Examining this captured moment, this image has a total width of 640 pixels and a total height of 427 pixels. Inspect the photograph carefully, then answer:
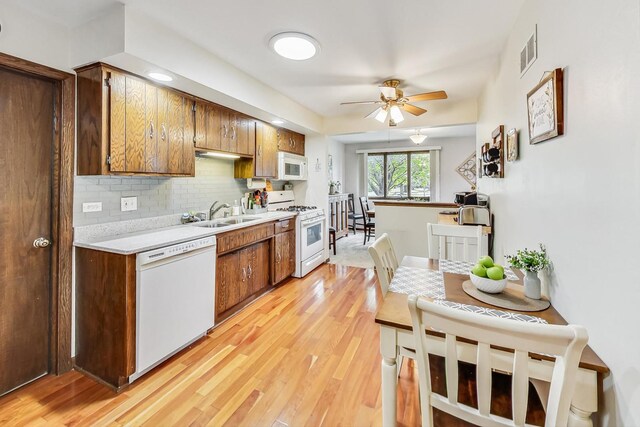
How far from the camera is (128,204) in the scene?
7.93 feet

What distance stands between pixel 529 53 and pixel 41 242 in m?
3.28

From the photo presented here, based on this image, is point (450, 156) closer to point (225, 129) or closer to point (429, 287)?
point (225, 129)

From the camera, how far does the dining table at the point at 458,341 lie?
2.85 ft

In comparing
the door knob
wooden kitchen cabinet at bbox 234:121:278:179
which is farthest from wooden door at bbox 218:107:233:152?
the door knob

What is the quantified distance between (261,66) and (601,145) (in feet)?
8.30

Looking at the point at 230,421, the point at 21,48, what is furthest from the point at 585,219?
the point at 21,48

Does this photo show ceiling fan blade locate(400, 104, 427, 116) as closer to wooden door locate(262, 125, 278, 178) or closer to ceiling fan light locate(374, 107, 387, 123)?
ceiling fan light locate(374, 107, 387, 123)

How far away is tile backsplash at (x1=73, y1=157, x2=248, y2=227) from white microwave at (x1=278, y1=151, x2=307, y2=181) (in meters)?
0.56

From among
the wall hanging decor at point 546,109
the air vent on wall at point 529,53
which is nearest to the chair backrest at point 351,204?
the air vent on wall at point 529,53

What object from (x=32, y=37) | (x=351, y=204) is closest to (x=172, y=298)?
(x=32, y=37)

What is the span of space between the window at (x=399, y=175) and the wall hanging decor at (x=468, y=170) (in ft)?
2.42

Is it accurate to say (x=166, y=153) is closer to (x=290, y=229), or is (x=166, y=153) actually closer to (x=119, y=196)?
(x=119, y=196)

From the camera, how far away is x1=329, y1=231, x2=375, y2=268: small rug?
4785mm

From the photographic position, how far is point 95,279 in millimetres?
1980
